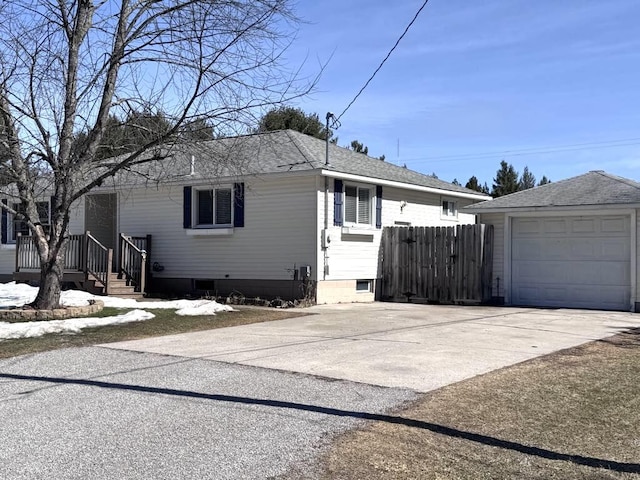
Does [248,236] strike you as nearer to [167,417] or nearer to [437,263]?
[437,263]

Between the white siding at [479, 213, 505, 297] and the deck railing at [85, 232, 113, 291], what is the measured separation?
10.5 m

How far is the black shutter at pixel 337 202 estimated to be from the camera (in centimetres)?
1702

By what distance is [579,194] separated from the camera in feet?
55.5

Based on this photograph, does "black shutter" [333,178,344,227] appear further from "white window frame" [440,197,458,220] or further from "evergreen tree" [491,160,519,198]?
"evergreen tree" [491,160,519,198]

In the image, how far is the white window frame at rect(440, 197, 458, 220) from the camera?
70.8 ft

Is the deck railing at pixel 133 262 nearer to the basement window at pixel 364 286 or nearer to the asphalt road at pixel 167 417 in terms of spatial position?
the basement window at pixel 364 286

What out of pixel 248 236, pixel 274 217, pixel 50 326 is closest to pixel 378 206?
pixel 274 217

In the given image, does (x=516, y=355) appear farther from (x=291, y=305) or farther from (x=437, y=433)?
(x=291, y=305)

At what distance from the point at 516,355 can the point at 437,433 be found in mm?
4106

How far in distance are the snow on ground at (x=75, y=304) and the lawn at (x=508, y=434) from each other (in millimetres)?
7261

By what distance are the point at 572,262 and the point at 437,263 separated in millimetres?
3504

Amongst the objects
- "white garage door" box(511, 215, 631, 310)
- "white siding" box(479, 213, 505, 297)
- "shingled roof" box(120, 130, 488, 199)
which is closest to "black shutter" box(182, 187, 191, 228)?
"shingled roof" box(120, 130, 488, 199)

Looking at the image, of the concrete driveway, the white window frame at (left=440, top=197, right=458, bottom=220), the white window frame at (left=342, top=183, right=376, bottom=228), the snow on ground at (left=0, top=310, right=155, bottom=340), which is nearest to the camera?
the concrete driveway

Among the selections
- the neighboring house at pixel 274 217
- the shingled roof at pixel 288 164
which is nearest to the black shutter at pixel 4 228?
the neighboring house at pixel 274 217
